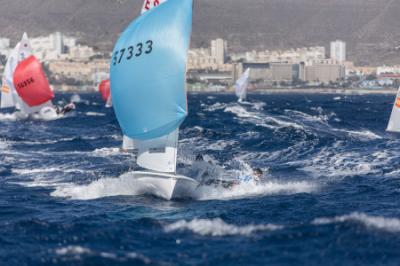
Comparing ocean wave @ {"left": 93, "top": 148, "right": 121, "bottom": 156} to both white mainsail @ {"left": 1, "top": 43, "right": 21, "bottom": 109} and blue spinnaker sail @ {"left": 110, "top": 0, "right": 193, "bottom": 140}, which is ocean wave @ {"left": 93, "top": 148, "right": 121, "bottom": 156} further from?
white mainsail @ {"left": 1, "top": 43, "right": 21, "bottom": 109}

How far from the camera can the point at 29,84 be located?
62.7m

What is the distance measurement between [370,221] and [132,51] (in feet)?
26.2

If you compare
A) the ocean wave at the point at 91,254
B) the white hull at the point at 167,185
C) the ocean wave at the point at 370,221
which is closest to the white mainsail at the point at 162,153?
the white hull at the point at 167,185

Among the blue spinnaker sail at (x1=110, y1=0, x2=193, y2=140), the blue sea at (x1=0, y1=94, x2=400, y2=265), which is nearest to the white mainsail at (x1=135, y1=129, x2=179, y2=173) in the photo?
the blue spinnaker sail at (x1=110, y1=0, x2=193, y2=140)

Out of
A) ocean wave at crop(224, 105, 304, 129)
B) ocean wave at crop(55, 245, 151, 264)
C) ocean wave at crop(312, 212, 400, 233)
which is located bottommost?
ocean wave at crop(224, 105, 304, 129)

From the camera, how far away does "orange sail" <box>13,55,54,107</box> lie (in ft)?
206

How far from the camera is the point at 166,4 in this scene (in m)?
26.0

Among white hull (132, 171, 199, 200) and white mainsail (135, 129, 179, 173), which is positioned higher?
white mainsail (135, 129, 179, 173)

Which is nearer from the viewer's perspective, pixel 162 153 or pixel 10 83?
pixel 162 153

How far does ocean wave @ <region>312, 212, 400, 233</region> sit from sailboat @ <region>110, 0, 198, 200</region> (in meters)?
4.99

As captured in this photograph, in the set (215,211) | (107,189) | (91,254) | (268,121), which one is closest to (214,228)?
(215,211)

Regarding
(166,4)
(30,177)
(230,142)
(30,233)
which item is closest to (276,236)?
(30,233)

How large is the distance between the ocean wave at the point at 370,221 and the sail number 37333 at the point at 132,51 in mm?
6620

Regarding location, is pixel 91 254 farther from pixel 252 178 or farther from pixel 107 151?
pixel 107 151
